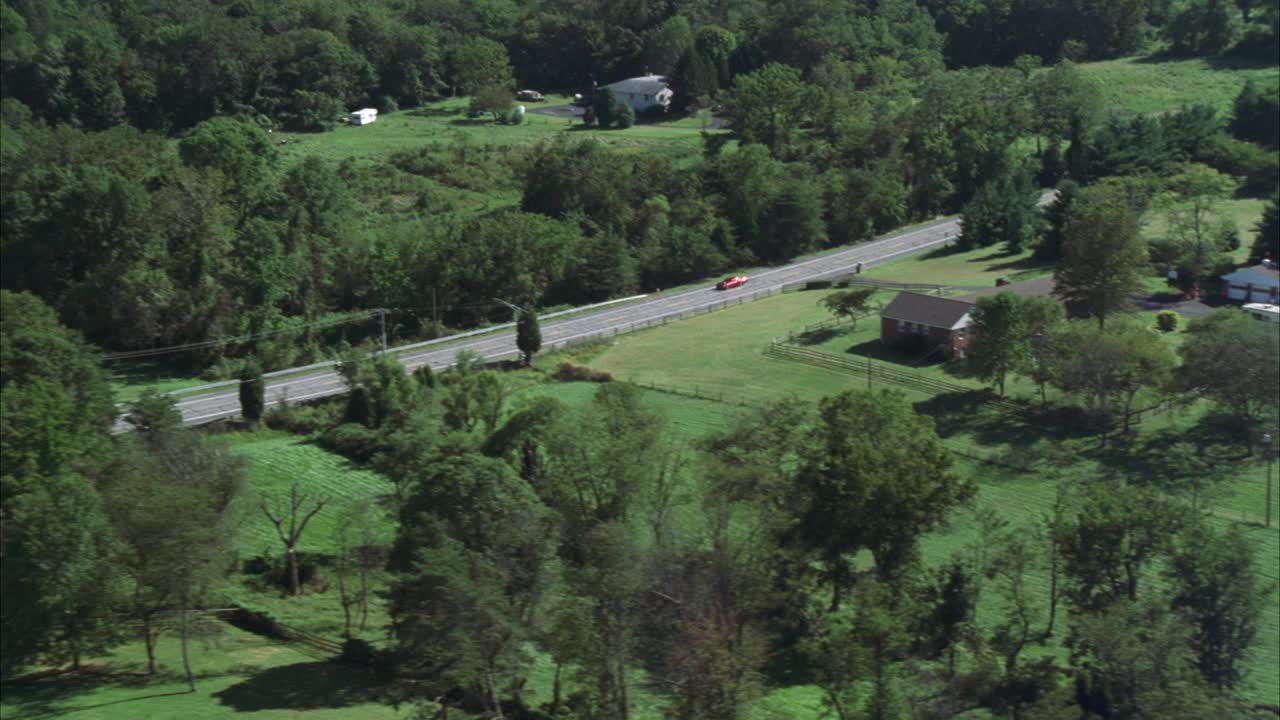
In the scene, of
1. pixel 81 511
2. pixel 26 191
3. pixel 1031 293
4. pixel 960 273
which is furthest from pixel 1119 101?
pixel 81 511

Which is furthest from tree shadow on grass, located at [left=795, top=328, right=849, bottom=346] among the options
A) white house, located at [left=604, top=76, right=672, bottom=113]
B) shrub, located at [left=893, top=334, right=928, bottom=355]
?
white house, located at [left=604, top=76, right=672, bottom=113]

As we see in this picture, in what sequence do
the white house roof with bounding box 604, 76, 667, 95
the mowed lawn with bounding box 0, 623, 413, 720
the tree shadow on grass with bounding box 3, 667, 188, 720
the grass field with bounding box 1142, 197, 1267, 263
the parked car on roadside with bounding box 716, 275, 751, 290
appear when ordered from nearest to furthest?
the tree shadow on grass with bounding box 3, 667, 188, 720
the mowed lawn with bounding box 0, 623, 413, 720
the grass field with bounding box 1142, 197, 1267, 263
the parked car on roadside with bounding box 716, 275, 751, 290
the white house roof with bounding box 604, 76, 667, 95

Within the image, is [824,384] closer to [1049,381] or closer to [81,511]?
[1049,381]

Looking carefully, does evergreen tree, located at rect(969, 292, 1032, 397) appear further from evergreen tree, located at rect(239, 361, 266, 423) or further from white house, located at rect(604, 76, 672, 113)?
white house, located at rect(604, 76, 672, 113)

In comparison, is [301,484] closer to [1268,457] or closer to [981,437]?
[981,437]

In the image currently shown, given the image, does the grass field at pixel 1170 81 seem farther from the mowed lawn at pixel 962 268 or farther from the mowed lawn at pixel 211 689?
the mowed lawn at pixel 211 689
